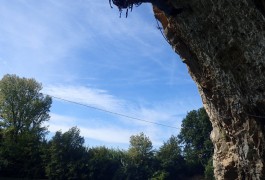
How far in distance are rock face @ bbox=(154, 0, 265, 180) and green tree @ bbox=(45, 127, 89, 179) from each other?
1642 inches

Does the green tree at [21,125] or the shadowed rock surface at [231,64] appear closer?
the shadowed rock surface at [231,64]

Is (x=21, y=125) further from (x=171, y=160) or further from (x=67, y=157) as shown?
(x=171, y=160)

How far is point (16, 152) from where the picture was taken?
157ft

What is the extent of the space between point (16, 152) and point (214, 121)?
42.4 meters

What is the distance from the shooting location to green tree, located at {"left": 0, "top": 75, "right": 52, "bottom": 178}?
47.2 m

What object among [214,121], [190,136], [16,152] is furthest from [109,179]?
[214,121]

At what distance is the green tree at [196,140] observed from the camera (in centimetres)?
6669

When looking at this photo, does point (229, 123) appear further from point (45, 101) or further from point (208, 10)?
point (45, 101)

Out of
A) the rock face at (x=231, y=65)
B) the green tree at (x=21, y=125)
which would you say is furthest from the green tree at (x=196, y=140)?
the rock face at (x=231, y=65)

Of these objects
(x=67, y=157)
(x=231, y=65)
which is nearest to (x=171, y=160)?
(x=67, y=157)

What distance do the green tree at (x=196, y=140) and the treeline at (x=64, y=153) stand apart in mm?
203

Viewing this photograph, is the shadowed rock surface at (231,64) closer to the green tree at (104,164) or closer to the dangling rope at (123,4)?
the dangling rope at (123,4)

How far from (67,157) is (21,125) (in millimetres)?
11096

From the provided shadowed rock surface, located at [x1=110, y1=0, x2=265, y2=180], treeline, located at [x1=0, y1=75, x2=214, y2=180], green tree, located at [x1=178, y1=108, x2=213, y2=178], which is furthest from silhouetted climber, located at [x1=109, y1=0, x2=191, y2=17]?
green tree, located at [x1=178, y1=108, x2=213, y2=178]
